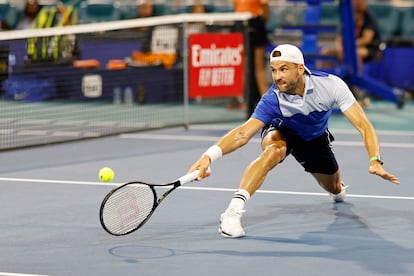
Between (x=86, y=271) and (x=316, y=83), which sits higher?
(x=316, y=83)

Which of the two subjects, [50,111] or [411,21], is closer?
[50,111]

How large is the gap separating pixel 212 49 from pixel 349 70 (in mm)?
2647

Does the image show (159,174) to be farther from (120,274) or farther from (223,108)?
(223,108)

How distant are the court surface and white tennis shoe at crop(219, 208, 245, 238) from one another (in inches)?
2.5

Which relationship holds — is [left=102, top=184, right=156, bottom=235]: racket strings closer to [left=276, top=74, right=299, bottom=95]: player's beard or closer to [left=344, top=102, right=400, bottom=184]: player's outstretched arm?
[left=276, top=74, right=299, bottom=95]: player's beard

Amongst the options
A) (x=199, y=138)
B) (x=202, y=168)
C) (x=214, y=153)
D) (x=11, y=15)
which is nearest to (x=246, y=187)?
(x=214, y=153)

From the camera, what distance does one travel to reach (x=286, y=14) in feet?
60.0

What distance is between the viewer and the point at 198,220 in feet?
26.0

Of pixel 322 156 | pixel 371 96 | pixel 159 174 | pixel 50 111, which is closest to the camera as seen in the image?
pixel 322 156

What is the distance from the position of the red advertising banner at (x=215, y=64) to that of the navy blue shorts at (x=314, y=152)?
5.20m

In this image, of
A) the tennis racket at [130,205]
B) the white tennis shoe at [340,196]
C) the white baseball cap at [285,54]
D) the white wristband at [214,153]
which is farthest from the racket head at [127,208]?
the white tennis shoe at [340,196]

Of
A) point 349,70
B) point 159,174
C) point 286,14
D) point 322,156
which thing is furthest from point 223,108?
point 322,156

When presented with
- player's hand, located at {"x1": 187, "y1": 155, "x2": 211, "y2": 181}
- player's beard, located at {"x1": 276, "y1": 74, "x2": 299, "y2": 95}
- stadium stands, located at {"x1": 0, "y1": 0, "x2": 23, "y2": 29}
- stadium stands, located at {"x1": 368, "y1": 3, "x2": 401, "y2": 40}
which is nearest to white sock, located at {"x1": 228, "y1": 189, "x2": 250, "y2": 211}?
player's hand, located at {"x1": 187, "y1": 155, "x2": 211, "y2": 181}

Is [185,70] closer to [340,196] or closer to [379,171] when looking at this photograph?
[340,196]
